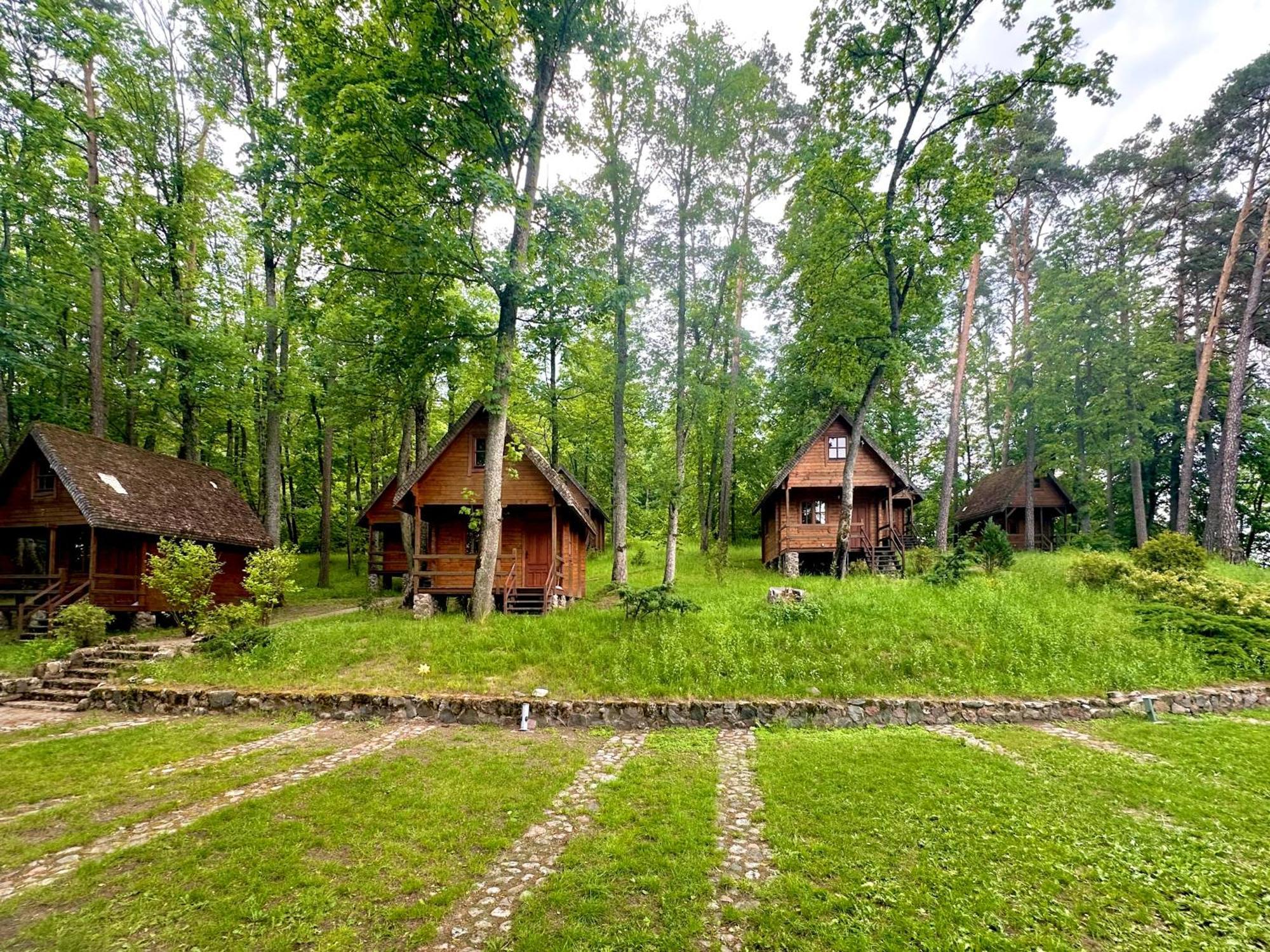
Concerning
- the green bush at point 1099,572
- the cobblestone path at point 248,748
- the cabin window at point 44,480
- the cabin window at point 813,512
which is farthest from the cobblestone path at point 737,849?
the cabin window at point 44,480

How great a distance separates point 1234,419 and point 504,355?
84.8ft

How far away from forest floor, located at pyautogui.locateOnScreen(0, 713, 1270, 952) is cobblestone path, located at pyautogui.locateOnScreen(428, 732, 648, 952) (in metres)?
0.02

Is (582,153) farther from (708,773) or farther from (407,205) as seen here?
(708,773)

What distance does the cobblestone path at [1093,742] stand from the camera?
272 inches

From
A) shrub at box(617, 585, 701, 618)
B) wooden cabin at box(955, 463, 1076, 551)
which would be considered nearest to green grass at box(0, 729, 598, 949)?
shrub at box(617, 585, 701, 618)

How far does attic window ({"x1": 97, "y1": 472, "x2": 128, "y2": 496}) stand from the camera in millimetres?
15039

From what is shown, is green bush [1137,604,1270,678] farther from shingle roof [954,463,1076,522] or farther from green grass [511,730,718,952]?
shingle roof [954,463,1076,522]

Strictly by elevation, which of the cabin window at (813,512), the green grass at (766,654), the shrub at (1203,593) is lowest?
the green grass at (766,654)

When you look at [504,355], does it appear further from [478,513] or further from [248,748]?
[248,748]

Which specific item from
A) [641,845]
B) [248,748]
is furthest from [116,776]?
[641,845]

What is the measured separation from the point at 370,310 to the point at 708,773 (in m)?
13.7

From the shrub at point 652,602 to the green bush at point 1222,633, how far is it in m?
10.2

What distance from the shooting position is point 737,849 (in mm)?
4727

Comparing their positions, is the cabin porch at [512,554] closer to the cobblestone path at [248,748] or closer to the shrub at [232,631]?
the shrub at [232,631]
